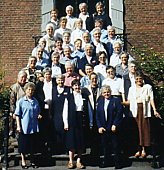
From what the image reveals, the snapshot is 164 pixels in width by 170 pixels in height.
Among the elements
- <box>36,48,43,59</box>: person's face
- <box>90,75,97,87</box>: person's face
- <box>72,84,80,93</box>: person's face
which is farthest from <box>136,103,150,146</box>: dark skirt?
<box>36,48,43,59</box>: person's face

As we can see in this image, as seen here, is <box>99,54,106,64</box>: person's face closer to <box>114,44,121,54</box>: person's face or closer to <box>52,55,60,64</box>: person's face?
<box>114,44,121,54</box>: person's face

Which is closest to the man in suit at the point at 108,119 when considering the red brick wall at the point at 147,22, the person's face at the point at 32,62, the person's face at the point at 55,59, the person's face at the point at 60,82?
the person's face at the point at 60,82

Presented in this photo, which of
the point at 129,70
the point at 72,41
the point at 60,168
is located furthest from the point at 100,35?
the point at 60,168

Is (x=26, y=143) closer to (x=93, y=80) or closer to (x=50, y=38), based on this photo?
(x=93, y=80)

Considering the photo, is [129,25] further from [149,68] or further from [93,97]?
[93,97]

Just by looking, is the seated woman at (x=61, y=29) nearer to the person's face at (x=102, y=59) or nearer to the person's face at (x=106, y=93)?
the person's face at (x=102, y=59)

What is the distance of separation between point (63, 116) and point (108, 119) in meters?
0.94

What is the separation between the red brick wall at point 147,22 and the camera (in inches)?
597

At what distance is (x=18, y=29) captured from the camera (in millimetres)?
15344

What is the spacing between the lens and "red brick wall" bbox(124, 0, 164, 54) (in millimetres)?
15172

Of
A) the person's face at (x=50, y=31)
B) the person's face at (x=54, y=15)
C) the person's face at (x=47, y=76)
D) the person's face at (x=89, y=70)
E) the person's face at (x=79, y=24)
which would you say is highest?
the person's face at (x=54, y=15)

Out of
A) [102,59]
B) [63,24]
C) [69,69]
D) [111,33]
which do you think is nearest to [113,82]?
[102,59]

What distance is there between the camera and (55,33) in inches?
501

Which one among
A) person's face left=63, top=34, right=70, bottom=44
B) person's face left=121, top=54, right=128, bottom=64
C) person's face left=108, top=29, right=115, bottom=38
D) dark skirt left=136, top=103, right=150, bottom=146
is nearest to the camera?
dark skirt left=136, top=103, right=150, bottom=146
